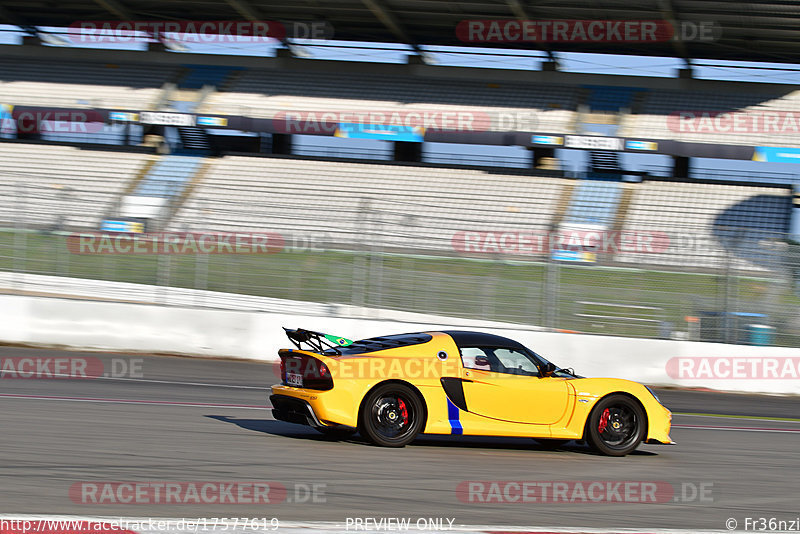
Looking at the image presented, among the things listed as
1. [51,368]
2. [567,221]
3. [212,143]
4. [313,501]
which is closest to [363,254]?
[51,368]

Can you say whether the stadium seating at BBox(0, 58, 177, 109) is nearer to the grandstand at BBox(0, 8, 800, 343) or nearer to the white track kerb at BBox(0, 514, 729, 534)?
the grandstand at BBox(0, 8, 800, 343)

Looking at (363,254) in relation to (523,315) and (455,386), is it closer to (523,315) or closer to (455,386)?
(523,315)

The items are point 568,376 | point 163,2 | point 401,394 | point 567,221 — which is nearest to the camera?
point 401,394

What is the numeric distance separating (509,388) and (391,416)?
3.48 feet

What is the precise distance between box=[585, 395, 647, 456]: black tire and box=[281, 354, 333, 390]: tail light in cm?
242

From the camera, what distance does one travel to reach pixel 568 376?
7.82 metres

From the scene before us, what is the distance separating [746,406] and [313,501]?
31.9ft

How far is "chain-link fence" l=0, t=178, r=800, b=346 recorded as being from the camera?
46.4 feet

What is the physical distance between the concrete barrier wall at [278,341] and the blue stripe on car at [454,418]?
21.9ft

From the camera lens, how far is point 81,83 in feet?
103

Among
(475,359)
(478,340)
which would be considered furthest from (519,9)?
(475,359)

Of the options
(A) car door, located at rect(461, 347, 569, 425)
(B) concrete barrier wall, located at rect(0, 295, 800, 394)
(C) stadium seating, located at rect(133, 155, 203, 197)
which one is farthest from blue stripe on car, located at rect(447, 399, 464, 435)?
(C) stadium seating, located at rect(133, 155, 203, 197)

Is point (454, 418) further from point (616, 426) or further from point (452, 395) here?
point (616, 426)

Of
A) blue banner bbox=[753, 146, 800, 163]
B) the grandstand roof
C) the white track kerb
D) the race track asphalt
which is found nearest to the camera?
the white track kerb
